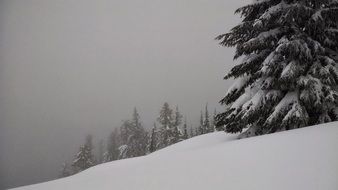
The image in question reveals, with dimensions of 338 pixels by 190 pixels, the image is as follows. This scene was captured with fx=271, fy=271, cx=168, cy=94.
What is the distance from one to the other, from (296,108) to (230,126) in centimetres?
279

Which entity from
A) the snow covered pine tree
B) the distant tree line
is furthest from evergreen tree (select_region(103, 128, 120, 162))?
the snow covered pine tree

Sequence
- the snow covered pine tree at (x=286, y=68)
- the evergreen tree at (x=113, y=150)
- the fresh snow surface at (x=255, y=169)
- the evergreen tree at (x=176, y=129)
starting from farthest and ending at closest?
the evergreen tree at (x=113, y=150), the evergreen tree at (x=176, y=129), the snow covered pine tree at (x=286, y=68), the fresh snow surface at (x=255, y=169)

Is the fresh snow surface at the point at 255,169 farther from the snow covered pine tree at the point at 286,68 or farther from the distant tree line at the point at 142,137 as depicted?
the distant tree line at the point at 142,137

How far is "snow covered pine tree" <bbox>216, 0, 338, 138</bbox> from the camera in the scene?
9500 mm

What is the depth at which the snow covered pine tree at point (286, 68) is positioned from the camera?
31.2 feet

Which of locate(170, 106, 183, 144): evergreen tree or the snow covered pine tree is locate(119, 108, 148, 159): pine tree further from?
the snow covered pine tree

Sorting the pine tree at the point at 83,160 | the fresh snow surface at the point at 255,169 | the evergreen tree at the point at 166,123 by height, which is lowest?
the fresh snow surface at the point at 255,169

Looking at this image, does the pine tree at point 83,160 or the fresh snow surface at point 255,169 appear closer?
the fresh snow surface at point 255,169

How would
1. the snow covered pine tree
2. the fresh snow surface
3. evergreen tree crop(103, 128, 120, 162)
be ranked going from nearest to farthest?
the fresh snow surface → the snow covered pine tree → evergreen tree crop(103, 128, 120, 162)

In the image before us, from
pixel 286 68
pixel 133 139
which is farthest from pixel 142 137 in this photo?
pixel 286 68

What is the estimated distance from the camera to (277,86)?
10047mm

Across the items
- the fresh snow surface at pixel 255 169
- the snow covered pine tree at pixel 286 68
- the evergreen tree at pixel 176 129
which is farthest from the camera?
the evergreen tree at pixel 176 129

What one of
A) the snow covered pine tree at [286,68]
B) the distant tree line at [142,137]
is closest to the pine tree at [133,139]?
the distant tree line at [142,137]

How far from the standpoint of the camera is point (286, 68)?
9.57 metres
